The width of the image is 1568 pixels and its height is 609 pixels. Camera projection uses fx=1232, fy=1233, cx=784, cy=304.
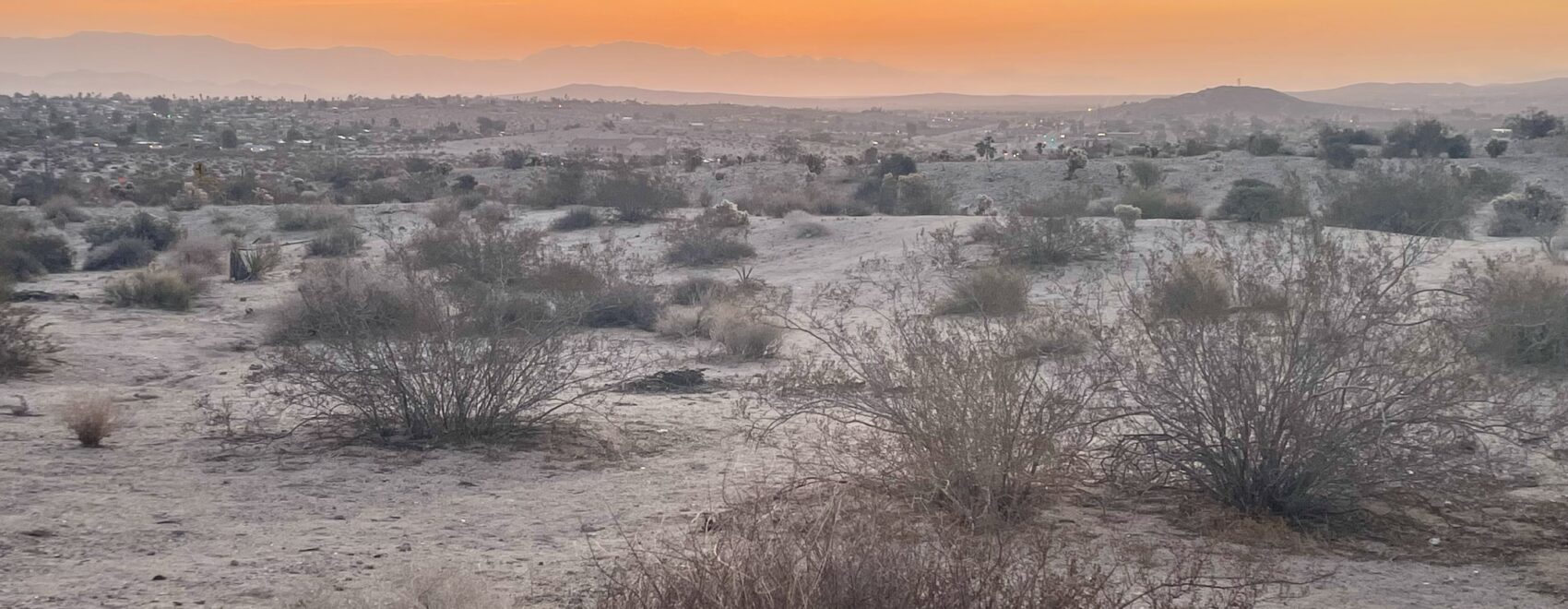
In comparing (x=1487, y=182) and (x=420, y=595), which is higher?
(x=1487, y=182)

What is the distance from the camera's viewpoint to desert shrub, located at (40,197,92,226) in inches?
1204

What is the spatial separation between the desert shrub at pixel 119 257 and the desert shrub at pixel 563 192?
38.5 ft

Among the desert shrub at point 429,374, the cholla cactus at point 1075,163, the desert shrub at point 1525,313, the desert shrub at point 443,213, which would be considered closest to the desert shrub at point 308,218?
the desert shrub at point 443,213

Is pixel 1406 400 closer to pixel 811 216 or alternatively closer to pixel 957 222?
pixel 957 222

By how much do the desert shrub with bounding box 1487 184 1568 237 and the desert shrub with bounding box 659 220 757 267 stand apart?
15.2 m

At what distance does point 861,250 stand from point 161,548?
1831cm

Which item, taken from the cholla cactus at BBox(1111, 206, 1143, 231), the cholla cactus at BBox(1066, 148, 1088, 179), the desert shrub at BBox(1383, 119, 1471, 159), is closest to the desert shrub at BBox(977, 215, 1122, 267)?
the cholla cactus at BBox(1111, 206, 1143, 231)

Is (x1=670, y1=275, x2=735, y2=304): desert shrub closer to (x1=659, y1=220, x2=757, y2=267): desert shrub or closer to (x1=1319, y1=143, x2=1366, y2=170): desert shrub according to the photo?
(x1=659, y1=220, x2=757, y2=267): desert shrub

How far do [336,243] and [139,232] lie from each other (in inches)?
177

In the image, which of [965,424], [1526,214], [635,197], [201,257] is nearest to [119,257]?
[201,257]

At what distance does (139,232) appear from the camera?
2658 cm

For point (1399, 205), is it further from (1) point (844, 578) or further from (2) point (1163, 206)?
(1) point (844, 578)

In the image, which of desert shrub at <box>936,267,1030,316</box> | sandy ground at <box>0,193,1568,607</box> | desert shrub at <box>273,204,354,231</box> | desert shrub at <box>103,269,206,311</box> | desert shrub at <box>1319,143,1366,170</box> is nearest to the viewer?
sandy ground at <box>0,193,1568,607</box>

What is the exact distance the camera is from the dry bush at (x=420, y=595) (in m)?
5.17
